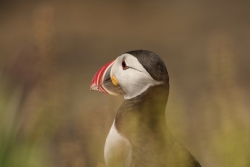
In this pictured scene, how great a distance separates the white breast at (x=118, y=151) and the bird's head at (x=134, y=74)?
0.50ft

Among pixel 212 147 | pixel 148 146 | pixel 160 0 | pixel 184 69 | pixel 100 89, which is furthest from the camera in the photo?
pixel 160 0

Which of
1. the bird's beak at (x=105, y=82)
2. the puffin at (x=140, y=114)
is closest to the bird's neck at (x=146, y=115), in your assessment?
the puffin at (x=140, y=114)

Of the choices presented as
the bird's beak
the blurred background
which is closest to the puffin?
the bird's beak

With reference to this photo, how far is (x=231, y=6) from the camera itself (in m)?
4.71

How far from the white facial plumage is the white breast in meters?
0.14

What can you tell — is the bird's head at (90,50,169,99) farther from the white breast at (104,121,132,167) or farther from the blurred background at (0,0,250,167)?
the blurred background at (0,0,250,167)

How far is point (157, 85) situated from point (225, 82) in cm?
58

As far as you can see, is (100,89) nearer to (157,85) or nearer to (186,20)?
(157,85)

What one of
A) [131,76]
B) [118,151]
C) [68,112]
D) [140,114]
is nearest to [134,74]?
[131,76]

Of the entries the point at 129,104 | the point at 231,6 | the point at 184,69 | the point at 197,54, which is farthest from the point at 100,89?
the point at 231,6

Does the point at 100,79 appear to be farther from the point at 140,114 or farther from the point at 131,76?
the point at 140,114

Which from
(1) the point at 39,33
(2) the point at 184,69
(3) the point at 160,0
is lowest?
(2) the point at 184,69

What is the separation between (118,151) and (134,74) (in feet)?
0.82

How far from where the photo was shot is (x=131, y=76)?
1.19 metres
